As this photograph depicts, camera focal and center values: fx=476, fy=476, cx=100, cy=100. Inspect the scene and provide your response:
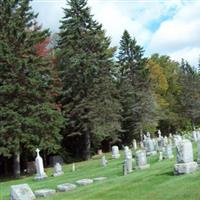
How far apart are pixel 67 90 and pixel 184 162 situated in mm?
28624

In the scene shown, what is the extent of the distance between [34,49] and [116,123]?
13095 mm

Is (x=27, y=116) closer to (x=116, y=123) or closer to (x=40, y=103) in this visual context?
(x=40, y=103)

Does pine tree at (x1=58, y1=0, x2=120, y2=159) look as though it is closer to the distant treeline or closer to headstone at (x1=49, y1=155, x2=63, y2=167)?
the distant treeline

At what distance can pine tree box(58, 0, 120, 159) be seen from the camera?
42531mm

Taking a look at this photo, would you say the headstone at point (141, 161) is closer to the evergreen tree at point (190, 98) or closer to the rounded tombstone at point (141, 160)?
the rounded tombstone at point (141, 160)

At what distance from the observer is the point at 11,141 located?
3209 cm

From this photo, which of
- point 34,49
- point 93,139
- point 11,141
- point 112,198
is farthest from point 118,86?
point 112,198

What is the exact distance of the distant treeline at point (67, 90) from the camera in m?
33.5

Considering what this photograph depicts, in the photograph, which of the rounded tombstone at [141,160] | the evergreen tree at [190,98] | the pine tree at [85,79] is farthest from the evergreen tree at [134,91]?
the rounded tombstone at [141,160]

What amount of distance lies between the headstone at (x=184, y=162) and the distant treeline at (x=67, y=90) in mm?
18381

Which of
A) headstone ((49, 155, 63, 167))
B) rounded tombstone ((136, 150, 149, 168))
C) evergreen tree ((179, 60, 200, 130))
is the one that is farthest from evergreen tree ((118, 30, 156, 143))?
rounded tombstone ((136, 150, 149, 168))

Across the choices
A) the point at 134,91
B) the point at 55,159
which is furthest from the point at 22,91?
the point at 134,91

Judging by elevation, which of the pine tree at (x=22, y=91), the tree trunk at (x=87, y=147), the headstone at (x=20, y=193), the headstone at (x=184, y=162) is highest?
the pine tree at (x=22, y=91)

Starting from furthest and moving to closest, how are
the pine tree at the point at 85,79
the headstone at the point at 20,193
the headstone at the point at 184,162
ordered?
the pine tree at the point at 85,79 → the headstone at the point at 184,162 → the headstone at the point at 20,193
